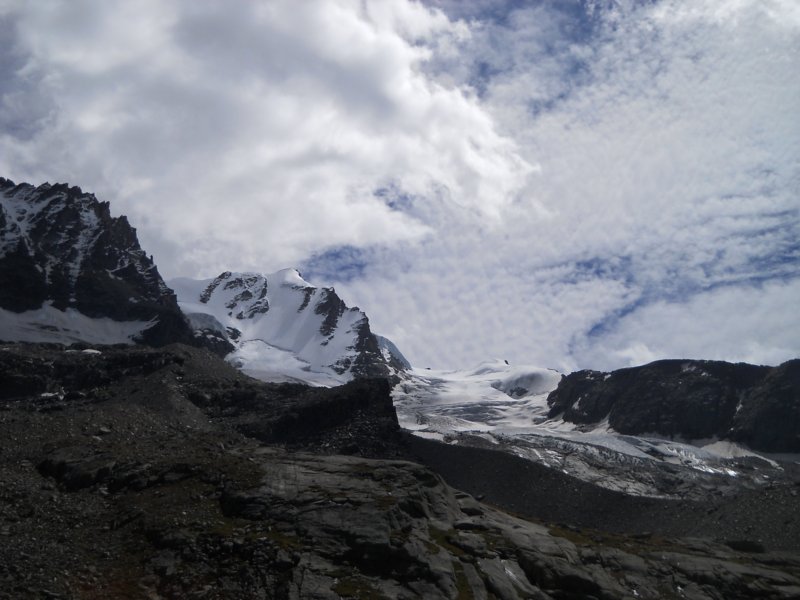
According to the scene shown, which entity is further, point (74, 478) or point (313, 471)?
point (313, 471)

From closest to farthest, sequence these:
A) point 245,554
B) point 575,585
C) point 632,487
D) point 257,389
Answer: point 245,554, point 575,585, point 632,487, point 257,389

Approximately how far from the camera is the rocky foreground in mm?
47500

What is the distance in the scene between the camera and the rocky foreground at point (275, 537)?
4750 centimetres

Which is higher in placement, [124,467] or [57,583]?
[124,467]

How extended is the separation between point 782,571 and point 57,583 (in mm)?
74428

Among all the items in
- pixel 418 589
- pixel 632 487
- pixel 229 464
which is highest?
pixel 632 487

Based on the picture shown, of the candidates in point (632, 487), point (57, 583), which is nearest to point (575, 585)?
point (57, 583)

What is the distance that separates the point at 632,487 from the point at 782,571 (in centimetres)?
6806

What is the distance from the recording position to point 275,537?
2136 inches

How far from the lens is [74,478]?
2482 inches

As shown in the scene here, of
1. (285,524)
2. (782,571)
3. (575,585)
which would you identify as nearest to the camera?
(285,524)

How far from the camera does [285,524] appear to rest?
5666 cm

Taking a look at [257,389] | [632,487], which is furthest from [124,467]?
[632,487]

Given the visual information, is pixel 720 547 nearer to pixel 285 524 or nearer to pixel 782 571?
pixel 782 571
